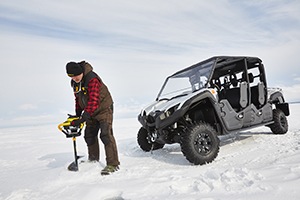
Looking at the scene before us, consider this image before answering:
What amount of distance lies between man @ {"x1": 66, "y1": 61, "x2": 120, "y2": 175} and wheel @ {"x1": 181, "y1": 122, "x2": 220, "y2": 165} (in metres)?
1.02

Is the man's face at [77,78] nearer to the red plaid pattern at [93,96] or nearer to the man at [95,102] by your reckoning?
the man at [95,102]

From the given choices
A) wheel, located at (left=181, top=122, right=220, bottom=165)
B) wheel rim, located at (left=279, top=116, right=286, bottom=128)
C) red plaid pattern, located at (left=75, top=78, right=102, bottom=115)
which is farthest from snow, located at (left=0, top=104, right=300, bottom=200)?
wheel rim, located at (left=279, top=116, right=286, bottom=128)

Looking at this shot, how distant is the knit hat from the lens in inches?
128

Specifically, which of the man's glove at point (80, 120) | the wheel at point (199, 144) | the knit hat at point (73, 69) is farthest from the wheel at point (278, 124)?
the knit hat at point (73, 69)

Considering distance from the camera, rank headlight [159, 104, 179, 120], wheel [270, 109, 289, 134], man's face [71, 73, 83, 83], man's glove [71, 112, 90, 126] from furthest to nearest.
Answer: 1. wheel [270, 109, 289, 134]
2. headlight [159, 104, 179, 120]
3. man's face [71, 73, 83, 83]
4. man's glove [71, 112, 90, 126]

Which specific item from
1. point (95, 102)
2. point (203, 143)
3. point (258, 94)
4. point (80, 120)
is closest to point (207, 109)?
point (203, 143)

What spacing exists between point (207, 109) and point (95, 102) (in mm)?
1962

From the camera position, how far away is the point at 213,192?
2.03 m

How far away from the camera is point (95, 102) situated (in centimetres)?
323

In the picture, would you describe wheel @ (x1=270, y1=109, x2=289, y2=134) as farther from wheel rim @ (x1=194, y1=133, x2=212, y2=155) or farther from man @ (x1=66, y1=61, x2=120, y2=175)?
man @ (x1=66, y1=61, x2=120, y2=175)

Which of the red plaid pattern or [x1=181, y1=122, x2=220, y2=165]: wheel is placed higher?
the red plaid pattern

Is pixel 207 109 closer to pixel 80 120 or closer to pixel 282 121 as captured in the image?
pixel 80 120

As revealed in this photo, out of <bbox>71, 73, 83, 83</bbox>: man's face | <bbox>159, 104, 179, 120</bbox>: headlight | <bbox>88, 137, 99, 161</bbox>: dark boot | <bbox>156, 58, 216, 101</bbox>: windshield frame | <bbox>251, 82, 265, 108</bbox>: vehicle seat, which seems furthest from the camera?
<bbox>251, 82, 265, 108</bbox>: vehicle seat

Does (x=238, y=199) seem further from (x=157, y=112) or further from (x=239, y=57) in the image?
(x=239, y=57)
